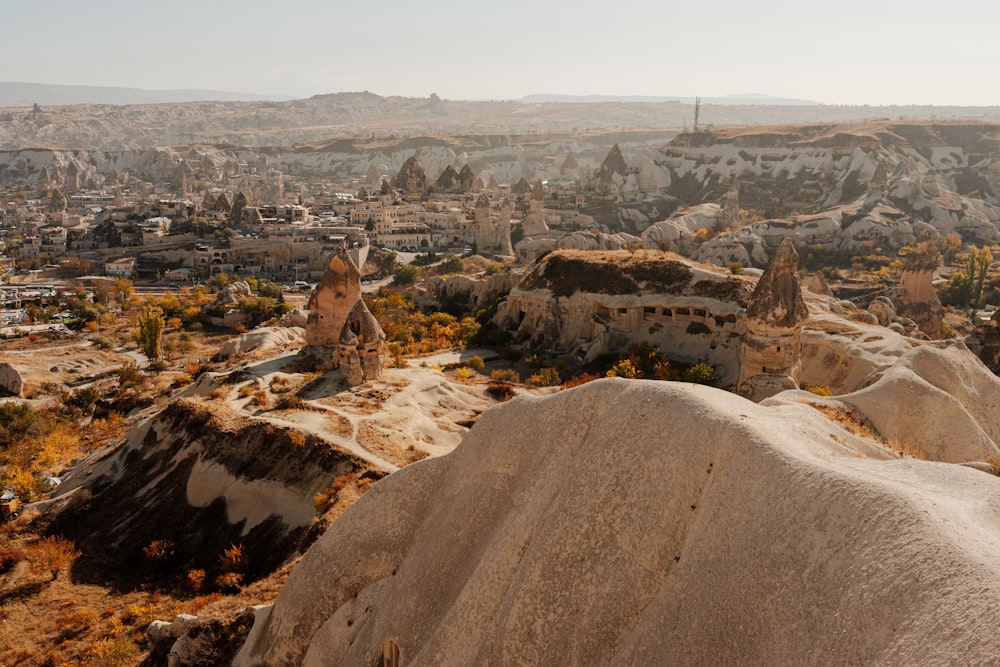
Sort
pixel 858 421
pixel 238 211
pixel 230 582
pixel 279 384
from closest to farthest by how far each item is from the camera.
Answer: pixel 858 421
pixel 230 582
pixel 279 384
pixel 238 211

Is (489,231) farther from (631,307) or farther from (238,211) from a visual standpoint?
(631,307)

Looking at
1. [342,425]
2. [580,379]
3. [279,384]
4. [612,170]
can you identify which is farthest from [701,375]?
[612,170]

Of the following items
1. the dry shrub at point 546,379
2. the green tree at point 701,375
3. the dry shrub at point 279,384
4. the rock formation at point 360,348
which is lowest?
the dry shrub at point 546,379

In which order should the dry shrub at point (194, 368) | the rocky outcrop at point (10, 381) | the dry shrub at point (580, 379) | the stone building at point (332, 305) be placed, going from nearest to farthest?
the dry shrub at point (580, 379) < the stone building at point (332, 305) < the dry shrub at point (194, 368) < the rocky outcrop at point (10, 381)

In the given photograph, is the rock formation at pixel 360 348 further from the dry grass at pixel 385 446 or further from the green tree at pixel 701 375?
the green tree at pixel 701 375

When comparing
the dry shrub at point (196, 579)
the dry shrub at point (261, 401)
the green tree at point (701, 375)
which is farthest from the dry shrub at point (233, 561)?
the green tree at point (701, 375)

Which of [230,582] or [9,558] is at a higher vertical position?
[230,582]

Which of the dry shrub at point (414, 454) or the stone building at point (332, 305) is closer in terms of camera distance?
the dry shrub at point (414, 454)

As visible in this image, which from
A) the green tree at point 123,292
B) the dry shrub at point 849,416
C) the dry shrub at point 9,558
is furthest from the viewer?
the green tree at point 123,292
